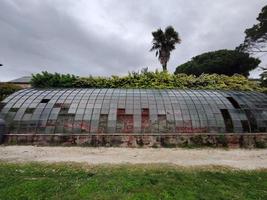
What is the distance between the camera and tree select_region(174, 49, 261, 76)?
4853cm

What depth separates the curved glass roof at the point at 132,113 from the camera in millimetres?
19359

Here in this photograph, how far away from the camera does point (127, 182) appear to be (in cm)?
962

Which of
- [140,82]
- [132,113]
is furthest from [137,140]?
[140,82]

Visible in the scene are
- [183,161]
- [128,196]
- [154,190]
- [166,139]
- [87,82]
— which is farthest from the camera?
[87,82]

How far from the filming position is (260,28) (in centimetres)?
3098

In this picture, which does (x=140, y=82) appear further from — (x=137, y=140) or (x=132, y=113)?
(x=137, y=140)

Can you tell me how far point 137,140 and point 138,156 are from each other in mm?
3359

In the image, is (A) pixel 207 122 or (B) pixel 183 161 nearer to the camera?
(B) pixel 183 161

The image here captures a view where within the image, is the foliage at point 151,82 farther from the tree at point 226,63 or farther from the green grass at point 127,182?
the tree at point 226,63

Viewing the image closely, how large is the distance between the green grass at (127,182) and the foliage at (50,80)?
16.9 metres

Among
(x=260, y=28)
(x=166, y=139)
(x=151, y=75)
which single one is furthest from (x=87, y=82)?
(x=260, y=28)

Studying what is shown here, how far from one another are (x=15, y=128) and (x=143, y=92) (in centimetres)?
1161

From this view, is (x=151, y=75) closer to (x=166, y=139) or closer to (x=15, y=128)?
(x=166, y=139)

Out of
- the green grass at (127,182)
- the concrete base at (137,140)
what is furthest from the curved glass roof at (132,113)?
the green grass at (127,182)
